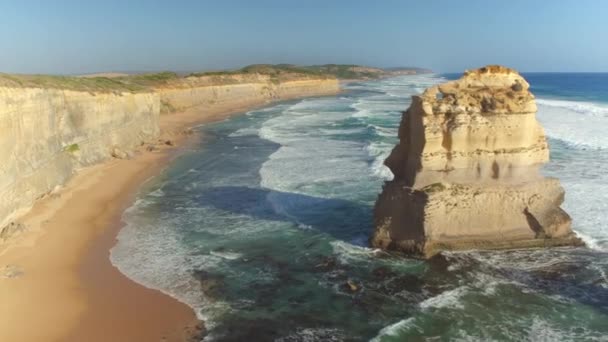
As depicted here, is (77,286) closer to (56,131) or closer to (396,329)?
(396,329)

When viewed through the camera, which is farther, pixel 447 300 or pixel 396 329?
pixel 447 300

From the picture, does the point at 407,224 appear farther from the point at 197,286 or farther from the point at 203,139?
the point at 203,139

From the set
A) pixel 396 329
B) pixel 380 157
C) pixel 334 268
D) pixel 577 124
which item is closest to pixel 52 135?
pixel 334 268

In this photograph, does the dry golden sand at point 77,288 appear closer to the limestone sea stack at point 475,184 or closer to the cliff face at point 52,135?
the cliff face at point 52,135

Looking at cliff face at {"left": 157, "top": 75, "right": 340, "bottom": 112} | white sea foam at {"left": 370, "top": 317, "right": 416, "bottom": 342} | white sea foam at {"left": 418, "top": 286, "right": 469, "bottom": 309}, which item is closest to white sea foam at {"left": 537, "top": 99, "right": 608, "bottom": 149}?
white sea foam at {"left": 418, "top": 286, "right": 469, "bottom": 309}

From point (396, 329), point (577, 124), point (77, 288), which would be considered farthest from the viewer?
point (577, 124)

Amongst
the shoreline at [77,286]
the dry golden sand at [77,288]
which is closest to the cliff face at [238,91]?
the shoreline at [77,286]

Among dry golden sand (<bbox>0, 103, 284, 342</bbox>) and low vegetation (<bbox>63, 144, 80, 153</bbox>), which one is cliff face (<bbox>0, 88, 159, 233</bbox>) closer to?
low vegetation (<bbox>63, 144, 80, 153</bbox>)
